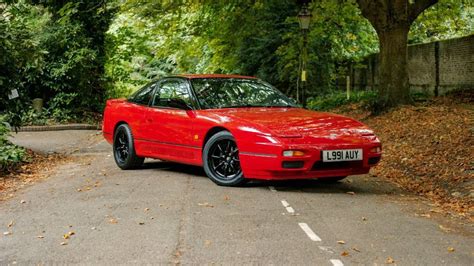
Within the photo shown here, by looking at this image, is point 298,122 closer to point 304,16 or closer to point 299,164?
point 299,164

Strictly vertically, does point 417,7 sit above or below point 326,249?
above

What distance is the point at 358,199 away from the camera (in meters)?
7.45

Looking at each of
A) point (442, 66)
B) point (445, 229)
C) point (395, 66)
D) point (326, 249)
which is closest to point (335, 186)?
point (445, 229)

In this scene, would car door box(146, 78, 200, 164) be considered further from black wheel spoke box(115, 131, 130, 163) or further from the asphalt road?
black wheel spoke box(115, 131, 130, 163)

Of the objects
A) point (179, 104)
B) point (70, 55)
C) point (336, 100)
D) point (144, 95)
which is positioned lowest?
point (336, 100)

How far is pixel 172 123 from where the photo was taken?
904 cm

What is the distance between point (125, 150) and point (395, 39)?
802 centimetres

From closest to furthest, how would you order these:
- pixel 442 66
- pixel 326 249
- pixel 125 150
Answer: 1. pixel 326 249
2. pixel 125 150
3. pixel 442 66

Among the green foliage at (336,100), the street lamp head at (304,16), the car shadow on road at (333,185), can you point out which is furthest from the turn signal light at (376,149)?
the green foliage at (336,100)

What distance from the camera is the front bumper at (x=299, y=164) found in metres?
7.46

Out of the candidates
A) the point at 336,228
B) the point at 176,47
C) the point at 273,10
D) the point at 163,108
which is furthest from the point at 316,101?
the point at 336,228

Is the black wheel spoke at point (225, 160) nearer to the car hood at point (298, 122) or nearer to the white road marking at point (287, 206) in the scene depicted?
the car hood at point (298, 122)

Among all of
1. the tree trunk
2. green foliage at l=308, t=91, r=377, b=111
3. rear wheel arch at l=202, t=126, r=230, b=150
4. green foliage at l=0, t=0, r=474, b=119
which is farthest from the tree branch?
rear wheel arch at l=202, t=126, r=230, b=150

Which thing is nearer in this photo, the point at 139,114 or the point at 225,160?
the point at 225,160
